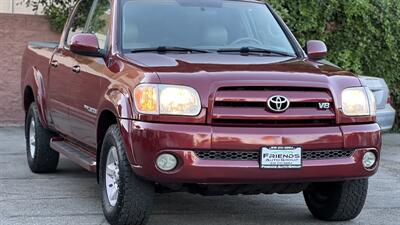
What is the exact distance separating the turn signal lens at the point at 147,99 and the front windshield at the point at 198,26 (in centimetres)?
97

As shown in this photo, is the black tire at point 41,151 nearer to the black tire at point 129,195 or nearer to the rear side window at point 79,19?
the rear side window at point 79,19

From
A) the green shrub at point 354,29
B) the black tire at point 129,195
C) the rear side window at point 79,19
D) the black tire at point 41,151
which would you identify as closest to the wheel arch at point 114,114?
the black tire at point 129,195

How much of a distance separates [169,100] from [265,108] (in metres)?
0.68

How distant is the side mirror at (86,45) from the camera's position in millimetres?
6078

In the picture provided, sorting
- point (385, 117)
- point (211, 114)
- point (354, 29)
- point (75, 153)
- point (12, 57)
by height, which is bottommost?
point (12, 57)

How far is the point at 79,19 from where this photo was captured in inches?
316

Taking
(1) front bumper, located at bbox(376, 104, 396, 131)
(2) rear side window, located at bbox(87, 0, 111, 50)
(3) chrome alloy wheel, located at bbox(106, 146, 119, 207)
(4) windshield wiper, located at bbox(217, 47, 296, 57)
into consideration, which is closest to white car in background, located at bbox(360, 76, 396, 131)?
(1) front bumper, located at bbox(376, 104, 396, 131)

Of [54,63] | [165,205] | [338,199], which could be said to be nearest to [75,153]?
[165,205]

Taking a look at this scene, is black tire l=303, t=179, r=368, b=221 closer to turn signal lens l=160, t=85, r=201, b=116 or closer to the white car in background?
turn signal lens l=160, t=85, r=201, b=116

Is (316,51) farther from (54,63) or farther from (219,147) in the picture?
(54,63)

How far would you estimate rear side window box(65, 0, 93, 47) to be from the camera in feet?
25.2

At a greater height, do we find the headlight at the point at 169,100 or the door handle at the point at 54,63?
the headlight at the point at 169,100

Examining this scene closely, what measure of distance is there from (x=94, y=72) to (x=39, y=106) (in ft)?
6.52

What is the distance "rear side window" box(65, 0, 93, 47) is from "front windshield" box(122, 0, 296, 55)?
133 cm
